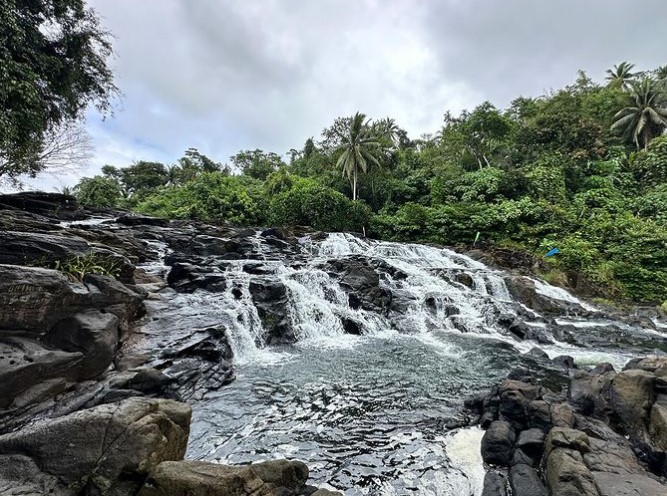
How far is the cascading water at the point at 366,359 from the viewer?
530 cm

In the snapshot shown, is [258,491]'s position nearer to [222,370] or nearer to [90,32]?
[222,370]

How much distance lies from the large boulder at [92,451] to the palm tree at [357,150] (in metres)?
31.3

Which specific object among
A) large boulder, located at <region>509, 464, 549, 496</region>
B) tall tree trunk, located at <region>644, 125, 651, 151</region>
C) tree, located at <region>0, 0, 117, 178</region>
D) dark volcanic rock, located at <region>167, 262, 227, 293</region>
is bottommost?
large boulder, located at <region>509, 464, 549, 496</region>

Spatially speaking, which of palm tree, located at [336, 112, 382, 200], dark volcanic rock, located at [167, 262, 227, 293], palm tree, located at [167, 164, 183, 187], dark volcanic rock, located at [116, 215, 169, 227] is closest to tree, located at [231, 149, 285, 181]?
palm tree, located at [167, 164, 183, 187]

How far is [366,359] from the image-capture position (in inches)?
385

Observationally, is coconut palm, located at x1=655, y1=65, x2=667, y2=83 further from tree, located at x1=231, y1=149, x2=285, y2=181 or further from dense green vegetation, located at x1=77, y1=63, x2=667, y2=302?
tree, located at x1=231, y1=149, x2=285, y2=181

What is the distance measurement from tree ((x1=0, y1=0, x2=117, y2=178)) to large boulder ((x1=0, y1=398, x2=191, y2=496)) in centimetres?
938

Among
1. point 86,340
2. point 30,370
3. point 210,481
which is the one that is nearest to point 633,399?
point 210,481

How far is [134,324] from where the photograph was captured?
357 inches

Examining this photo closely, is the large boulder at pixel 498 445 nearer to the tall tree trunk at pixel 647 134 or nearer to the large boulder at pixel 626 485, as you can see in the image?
the large boulder at pixel 626 485

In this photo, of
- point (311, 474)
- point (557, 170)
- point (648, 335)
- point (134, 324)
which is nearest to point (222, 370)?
point (134, 324)

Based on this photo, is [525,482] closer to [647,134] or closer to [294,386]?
[294,386]

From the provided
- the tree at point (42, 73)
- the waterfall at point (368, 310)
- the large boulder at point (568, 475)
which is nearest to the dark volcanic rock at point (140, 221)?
the tree at point (42, 73)

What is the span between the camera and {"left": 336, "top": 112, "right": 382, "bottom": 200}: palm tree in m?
34.9
